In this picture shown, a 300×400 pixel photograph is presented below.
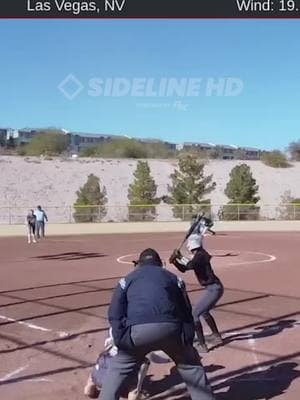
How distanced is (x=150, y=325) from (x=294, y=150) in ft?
326

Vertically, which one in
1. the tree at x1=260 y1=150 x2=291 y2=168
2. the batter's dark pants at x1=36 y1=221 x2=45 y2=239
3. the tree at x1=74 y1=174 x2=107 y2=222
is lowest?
the batter's dark pants at x1=36 y1=221 x2=45 y2=239

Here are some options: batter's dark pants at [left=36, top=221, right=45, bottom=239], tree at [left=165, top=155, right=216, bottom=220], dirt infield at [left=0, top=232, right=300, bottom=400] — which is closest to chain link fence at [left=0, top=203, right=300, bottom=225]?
tree at [left=165, top=155, right=216, bottom=220]

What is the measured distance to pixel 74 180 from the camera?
71188 mm

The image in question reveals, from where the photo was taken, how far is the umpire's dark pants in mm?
5414

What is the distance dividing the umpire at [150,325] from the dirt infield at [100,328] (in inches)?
36.9

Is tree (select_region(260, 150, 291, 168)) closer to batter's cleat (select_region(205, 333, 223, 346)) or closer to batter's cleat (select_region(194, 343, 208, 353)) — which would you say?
batter's cleat (select_region(205, 333, 223, 346))

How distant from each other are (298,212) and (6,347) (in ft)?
140

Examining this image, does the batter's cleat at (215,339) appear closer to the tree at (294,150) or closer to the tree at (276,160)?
the tree at (276,160)

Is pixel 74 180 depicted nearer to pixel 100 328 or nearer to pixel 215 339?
pixel 100 328

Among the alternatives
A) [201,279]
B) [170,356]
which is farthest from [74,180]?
[170,356]

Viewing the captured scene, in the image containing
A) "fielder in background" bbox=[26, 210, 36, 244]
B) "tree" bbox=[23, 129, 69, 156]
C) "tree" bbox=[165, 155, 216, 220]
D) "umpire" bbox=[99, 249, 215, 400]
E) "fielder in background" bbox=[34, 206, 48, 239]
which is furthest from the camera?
"tree" bbox=[23, 129, 69, 156]

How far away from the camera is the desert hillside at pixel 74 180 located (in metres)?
64.3

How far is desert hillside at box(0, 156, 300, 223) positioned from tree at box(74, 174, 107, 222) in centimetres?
266

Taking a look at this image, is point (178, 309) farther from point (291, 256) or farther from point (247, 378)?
point (291, 256)
